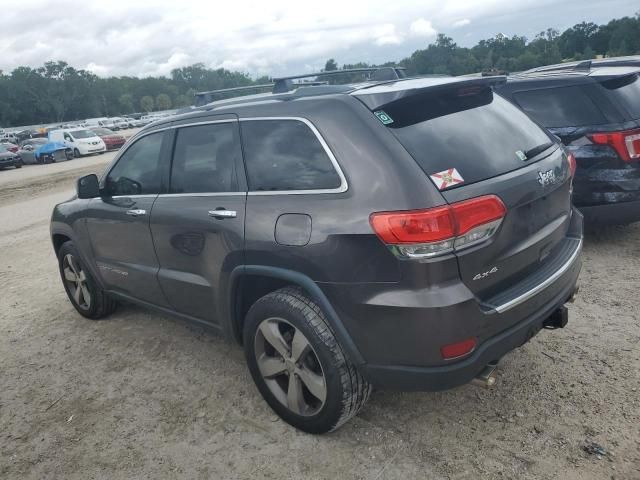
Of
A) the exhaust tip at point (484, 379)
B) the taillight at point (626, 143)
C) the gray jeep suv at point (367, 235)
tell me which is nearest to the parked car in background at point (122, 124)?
the taillight at point (626, 143)

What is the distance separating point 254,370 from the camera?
3.14 meters

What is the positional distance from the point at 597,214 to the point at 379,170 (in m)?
3.47

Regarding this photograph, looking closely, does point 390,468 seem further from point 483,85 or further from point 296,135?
point 483,85

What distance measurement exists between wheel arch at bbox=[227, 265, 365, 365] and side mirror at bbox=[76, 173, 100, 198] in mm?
1765

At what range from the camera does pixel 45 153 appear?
27.2 meters

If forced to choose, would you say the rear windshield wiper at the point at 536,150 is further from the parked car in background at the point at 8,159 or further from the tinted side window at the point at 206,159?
the parked car in background at the point at 8,159

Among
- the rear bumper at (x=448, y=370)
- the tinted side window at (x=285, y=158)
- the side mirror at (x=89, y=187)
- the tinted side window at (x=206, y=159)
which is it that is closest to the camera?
the rear bumper at (x=448, y=370)

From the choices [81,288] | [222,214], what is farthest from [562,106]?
[81,288]

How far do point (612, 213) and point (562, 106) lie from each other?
3.76 ft

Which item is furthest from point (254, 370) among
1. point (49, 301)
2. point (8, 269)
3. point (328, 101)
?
point (8, 269)

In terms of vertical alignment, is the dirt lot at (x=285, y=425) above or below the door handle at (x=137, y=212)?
below

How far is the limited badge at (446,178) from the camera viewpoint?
7.93ft

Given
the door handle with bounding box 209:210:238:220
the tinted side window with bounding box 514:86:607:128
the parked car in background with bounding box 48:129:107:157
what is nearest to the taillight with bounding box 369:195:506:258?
the door handle with bounding box 209:210:238:220

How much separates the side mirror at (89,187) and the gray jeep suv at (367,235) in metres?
0.96
